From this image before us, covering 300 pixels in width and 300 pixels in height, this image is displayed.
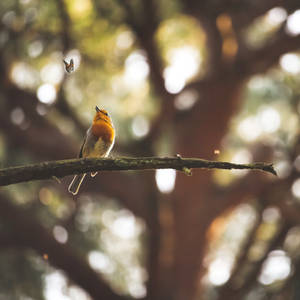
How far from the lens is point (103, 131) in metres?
3.70

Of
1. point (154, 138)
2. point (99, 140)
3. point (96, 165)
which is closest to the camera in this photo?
point (96, 165)

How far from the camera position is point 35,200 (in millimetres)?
7016

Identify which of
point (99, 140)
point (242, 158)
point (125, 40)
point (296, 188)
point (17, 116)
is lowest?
point (99, 140)

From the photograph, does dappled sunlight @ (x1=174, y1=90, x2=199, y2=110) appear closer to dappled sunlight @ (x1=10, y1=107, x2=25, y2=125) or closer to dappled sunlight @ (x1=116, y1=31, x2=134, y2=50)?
dappled sunlight @ (x1=116, y1=31, x2=134, y2=50)

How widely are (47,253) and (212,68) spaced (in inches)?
142

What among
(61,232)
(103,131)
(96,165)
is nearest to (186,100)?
(61,232)

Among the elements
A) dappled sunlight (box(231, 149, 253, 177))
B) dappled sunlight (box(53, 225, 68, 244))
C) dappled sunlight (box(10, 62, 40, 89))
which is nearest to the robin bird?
dappled sunlight (box(53, 225, 68, 244))

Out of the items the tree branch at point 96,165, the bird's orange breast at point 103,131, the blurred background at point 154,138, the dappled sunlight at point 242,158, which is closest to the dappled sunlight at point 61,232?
the blurred background at point 154,138

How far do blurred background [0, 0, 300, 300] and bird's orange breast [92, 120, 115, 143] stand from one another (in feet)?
6.92

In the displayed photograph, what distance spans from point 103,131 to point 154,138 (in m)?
2.55

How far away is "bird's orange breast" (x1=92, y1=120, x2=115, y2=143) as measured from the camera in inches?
146

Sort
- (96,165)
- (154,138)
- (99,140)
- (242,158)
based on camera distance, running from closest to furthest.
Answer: (96,165) → (99,140) → (154,138) → (242,158)

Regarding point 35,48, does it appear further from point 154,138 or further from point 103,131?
point 103,131

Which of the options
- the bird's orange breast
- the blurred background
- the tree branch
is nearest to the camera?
the tree branch
